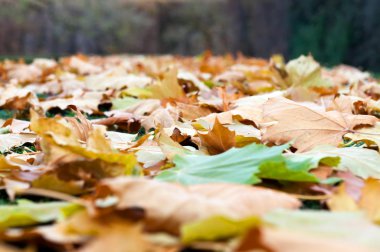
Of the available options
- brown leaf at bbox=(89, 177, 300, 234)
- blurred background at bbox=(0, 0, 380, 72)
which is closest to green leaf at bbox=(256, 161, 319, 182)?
brown leaf at bbox=(89, 177, 300, 234)

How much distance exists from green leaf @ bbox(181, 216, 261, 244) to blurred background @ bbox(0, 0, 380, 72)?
8.14 m

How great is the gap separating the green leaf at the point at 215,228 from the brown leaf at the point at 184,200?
4cm

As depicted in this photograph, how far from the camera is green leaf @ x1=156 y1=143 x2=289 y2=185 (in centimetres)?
78

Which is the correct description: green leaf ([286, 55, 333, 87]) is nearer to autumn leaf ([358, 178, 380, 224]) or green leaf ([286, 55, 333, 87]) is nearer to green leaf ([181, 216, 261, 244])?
autumn leaf ([358, 178, 380, 224])

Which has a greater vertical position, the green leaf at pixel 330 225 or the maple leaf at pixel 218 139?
the green leaf at pixel 330 225

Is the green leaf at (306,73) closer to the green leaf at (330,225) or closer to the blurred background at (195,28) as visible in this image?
the green leaf at (330,225)

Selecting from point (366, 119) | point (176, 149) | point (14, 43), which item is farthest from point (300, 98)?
point (14, 43)

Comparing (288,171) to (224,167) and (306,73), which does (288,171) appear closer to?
(224,167)

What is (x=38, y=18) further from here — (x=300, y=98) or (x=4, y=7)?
(x=300, y=98)

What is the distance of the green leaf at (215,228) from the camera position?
1.78ft

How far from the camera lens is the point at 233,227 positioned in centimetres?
55

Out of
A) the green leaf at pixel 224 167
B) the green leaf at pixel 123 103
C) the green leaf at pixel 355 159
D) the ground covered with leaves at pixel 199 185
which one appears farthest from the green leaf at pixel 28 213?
the green leaf at pixel 123 103

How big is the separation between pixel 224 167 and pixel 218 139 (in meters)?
0.18

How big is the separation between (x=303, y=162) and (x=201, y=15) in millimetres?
16217
